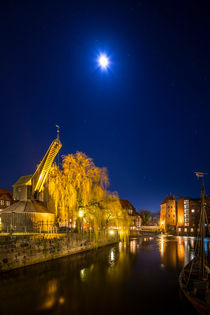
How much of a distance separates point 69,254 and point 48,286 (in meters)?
11.5

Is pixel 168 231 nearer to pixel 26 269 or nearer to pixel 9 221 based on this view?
pixel 9 221

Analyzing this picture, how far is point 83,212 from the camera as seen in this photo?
30156 mm

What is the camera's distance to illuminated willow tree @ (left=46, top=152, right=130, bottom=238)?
28828 millimetres

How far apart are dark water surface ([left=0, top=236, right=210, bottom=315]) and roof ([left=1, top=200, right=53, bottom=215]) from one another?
9.73m

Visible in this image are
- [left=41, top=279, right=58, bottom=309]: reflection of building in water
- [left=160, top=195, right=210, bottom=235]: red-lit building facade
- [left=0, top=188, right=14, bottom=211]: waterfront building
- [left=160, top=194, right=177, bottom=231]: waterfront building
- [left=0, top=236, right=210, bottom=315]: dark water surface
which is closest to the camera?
[left=0, top=236, right=210, bottom=315]: dark water surface

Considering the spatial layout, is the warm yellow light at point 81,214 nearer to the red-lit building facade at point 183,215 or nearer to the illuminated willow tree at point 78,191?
the illuminated willow tree at point 78,191

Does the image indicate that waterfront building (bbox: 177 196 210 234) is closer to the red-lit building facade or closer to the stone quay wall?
the red-lit building facade

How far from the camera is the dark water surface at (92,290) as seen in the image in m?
12.0

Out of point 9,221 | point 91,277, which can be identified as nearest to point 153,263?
point 91,277

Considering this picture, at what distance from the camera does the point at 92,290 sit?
14.9 metres

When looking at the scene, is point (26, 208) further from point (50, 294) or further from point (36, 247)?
point (50, 294)

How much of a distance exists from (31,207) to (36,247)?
34.3 ft

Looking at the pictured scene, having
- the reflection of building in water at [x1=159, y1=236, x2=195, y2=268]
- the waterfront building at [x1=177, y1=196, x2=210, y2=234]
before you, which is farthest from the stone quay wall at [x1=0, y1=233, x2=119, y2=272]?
the waterfront building at [x1=177, y1=196, x2=210, y2=234]

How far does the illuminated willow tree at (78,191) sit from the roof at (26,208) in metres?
1.82
